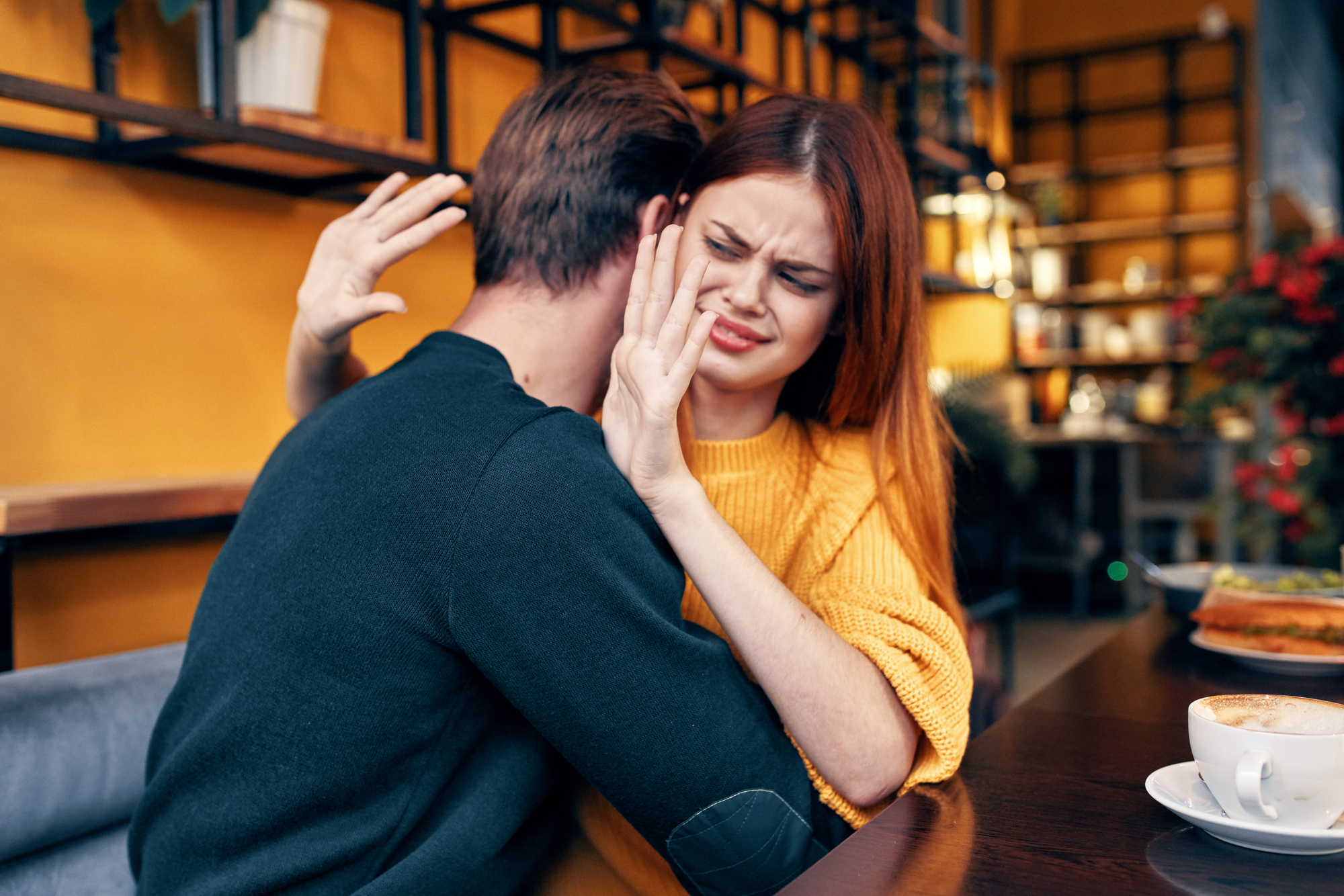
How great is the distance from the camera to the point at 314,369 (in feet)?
4.53

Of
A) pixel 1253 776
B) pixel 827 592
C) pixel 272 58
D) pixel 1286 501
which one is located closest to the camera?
pixel 1253 776

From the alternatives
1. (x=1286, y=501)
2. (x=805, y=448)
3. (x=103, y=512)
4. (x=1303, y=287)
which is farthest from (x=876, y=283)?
(x=1286, y=501)

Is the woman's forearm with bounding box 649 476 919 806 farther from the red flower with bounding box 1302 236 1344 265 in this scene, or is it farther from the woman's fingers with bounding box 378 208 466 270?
the red flower with bounding box 1302 236 1344 265

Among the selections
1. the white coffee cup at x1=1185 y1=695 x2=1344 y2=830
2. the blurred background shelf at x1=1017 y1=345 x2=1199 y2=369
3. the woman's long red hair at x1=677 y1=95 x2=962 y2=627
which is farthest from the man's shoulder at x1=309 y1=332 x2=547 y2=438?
the blurred background shelf at x1=1017 y1=345 x2=1199 y2=369

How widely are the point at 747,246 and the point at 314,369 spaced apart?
627mm

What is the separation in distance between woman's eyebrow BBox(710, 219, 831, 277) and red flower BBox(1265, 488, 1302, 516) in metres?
2.21

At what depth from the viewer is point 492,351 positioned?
3.46 feet

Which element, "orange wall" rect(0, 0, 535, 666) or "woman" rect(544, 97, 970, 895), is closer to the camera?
"woman" rect(544, 97, 970, 895)

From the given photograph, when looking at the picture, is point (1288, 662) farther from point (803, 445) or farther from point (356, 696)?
point (356, 696)

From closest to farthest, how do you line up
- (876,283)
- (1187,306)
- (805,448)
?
(876,283), (805,448), (1187,306)

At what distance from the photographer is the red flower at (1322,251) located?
2.39 meters

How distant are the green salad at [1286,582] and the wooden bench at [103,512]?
1586 millimetres

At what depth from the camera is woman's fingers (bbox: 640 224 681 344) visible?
3.00 ft

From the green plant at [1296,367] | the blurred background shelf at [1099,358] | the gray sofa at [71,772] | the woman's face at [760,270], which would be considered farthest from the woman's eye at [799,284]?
the blurred background shelf at [1099,358]
